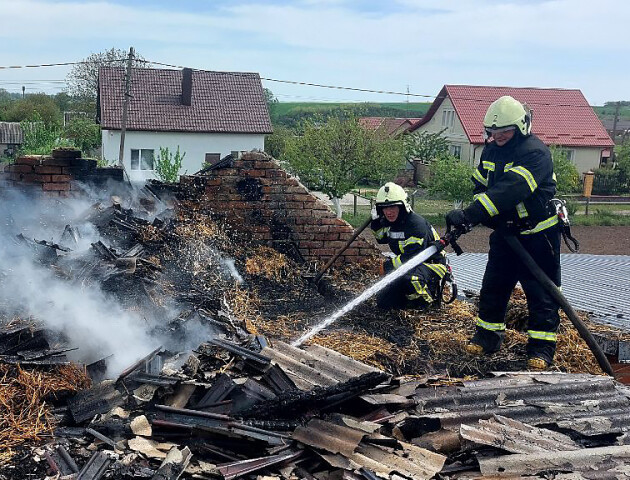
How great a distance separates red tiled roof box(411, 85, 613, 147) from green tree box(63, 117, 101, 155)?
23.9 m

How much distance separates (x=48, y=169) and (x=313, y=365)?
17.2 feet

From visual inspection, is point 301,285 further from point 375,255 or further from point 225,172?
point 225,172

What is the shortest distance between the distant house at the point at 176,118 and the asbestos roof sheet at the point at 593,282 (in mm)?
28415

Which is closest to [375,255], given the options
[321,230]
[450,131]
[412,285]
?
[321,230]

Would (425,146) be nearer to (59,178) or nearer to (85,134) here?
(85,134)

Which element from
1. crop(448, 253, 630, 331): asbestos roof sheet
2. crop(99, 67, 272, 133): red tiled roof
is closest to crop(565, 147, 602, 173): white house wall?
crop(99, 67, 272, 133): red tiled roof

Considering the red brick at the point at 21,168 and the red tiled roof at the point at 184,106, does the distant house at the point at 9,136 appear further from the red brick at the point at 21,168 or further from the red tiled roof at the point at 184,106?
the red brick at the point at 21,168

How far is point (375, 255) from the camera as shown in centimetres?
838

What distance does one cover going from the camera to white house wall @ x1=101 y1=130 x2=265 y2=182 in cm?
3703

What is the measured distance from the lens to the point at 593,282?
908 cm

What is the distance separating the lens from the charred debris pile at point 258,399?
11.8ft

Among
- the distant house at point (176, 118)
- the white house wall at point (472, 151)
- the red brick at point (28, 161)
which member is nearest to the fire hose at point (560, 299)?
the red brick at point (28, 161)

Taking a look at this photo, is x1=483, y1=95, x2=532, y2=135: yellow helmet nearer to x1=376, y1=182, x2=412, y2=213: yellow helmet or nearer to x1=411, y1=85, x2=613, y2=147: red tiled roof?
x1=376, y1=182, x2=412, y2=213: yellow helmet

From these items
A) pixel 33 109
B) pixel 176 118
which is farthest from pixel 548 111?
pixel 33 109
